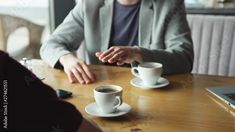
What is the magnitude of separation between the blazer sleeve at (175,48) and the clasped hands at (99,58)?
0.17 ft

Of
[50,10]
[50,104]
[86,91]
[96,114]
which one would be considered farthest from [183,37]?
[50,10]

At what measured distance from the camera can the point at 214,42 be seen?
2.30 meters

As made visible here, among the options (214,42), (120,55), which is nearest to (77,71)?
(120,55)

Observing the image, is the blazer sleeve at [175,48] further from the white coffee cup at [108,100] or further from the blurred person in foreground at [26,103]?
the blurred person in foreground at [26,103]

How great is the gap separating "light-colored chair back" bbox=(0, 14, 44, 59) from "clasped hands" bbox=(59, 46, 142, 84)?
3.60ft

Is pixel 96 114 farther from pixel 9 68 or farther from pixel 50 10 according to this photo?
pixel 50 10

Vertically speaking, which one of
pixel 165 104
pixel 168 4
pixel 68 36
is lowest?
→ pixel 165 104

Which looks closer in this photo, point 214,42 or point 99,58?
point 99,58

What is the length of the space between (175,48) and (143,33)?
8.4 inches

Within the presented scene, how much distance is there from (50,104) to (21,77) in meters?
0.08

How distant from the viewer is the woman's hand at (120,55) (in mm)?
1272

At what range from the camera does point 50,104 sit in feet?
2.01

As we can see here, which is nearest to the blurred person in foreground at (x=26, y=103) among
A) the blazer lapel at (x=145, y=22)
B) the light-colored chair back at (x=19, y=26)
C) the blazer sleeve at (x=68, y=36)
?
the blazer sleeve at (x=68, y=36)

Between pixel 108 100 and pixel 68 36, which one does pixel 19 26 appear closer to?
pixel 68 36
